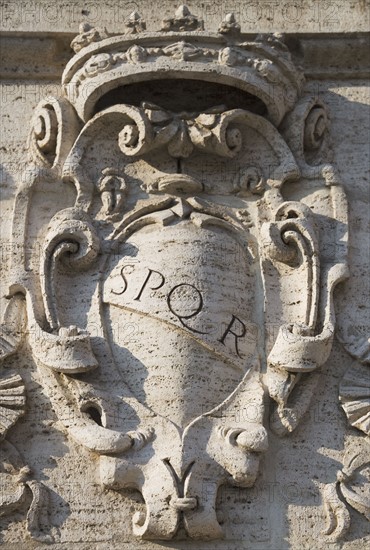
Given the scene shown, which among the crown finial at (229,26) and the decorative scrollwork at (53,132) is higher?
the crown finial at (229,26)

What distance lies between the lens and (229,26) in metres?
10.0

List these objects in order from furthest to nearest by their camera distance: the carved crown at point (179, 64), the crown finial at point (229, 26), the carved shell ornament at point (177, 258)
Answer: the crown finial at point (229, 26)
the carved crown at point (179, 64)
the carved shell ornament at point (177, 258)

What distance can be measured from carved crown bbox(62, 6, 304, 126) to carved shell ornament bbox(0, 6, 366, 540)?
1 cm

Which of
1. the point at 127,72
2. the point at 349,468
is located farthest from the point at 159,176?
the point at 349,468

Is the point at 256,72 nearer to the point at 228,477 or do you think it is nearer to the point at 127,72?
the point at 127,72

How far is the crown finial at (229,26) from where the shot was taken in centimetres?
1000

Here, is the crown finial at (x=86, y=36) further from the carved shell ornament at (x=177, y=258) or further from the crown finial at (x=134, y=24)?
the crown finial at (x=134, y=24)

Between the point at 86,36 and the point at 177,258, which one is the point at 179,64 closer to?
the point at 86,36

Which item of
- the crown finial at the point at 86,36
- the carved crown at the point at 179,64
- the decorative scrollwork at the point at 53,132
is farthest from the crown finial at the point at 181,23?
the decorative scrollwork at the point at 53,132

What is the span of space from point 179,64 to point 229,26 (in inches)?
14.1

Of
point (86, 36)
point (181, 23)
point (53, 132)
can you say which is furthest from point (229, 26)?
point (53, 132)

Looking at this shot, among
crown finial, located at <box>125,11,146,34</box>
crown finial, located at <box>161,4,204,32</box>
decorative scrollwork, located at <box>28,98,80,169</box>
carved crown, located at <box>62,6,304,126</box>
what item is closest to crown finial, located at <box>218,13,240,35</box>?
carved crown, located at <box>62,6,304,126</box>

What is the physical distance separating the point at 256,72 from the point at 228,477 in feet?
6.98

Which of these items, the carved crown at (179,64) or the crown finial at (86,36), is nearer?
the carved crown at (179,64)
